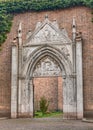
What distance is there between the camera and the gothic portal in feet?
42.6

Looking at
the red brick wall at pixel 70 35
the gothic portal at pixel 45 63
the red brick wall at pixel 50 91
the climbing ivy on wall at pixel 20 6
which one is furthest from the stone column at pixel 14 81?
the red brick wall at pixel 50 91

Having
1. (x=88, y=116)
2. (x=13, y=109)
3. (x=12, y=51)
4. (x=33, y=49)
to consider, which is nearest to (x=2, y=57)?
(x=12, y=51)

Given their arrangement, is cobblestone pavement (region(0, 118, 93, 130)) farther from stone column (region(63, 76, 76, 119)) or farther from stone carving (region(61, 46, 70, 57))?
stone carving (region(61, 46, 70, 57))

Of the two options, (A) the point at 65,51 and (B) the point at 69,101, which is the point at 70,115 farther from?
(A) the point at 65,51

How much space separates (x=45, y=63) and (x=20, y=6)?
3.17 m

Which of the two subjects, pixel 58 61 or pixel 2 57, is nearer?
pixel 58 61

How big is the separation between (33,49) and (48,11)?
206 centimetres

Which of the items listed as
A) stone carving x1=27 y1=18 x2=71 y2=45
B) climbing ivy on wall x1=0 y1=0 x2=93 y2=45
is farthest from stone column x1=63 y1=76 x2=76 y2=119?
climbing ivy on wall x1=0 y1=0 x2=93 y2=45

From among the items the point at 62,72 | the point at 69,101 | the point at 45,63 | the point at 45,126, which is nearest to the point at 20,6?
the point at 45,63

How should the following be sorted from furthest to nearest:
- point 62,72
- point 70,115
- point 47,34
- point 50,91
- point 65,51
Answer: point 50,91 → point 47,34 → point 62,72 → point 65,51 → point 70,115

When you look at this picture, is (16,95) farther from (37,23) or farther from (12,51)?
(37,23)

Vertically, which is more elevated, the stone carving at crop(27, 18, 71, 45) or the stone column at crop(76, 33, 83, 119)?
the stone carving at crop(27, 18, 71, 45)

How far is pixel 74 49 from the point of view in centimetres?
1318

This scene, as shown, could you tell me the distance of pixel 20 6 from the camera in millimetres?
14391
